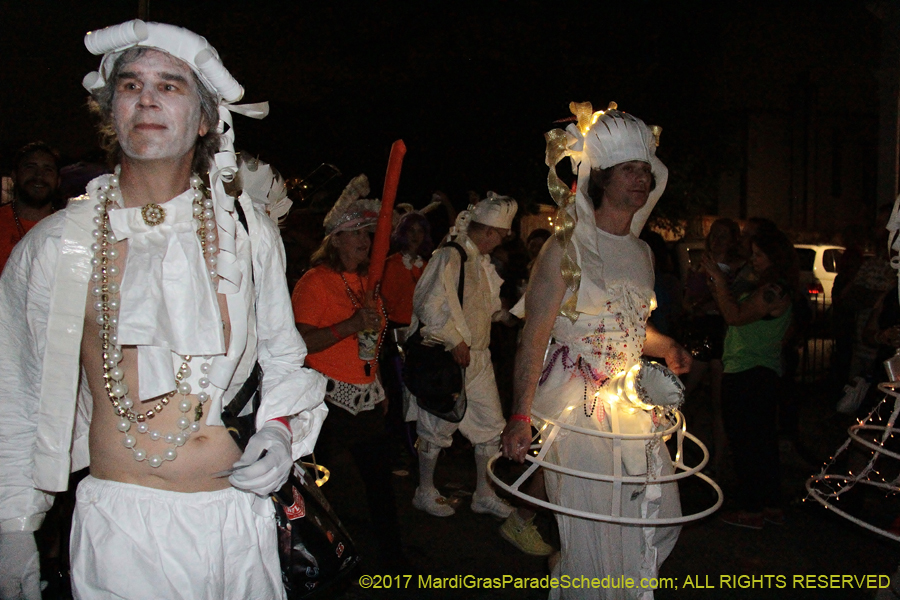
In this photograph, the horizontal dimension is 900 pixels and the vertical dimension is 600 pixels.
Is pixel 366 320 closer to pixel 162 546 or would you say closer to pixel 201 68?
pixel 201 68

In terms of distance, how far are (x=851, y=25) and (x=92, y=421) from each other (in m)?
39.2

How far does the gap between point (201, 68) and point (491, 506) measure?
4.54m

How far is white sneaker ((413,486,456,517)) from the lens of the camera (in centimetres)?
623

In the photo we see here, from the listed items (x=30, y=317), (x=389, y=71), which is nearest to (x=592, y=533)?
(x=30, y=317)

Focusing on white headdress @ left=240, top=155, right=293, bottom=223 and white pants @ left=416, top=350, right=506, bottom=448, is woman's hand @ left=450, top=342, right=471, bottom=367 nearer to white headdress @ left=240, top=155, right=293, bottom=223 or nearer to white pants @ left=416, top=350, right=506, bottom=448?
white pants @ left=416, top=350, right=506, bottom=448

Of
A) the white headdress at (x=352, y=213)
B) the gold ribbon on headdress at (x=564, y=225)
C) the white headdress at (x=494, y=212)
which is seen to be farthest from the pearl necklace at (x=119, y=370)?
the white headdress at (x=494, y=212)

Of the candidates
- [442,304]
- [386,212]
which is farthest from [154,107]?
[442,304]

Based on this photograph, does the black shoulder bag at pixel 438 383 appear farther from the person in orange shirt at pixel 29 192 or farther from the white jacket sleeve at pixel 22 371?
the white jacket sleeve at pixel 22 371

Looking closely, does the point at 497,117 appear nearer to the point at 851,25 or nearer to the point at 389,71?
the point at 389,71

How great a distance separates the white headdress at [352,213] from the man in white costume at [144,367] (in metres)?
2.58

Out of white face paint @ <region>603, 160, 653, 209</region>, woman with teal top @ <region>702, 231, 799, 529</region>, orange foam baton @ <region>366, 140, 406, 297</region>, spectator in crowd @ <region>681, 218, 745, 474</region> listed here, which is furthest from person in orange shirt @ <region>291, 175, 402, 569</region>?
spectator in crowd @ <region>681, 218, 745, 474</region>

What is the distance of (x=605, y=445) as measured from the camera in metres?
3.93

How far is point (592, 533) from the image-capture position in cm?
381

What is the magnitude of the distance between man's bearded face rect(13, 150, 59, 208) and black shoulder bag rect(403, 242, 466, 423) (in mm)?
2888
